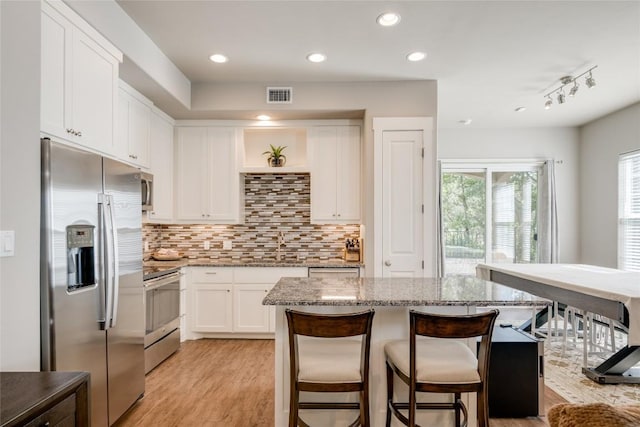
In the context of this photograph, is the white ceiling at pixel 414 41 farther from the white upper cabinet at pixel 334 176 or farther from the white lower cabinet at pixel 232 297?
the white lower cabinet at pixel 232 297

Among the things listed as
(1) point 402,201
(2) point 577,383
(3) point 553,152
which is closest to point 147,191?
(1) point 402,201

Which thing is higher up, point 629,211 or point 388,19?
point 388,19

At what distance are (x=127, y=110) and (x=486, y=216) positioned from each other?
5257 millimetres

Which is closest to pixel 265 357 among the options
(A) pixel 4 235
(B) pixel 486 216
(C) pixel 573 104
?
(A) pixel 4 235

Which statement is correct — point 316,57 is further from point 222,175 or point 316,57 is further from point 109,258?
point 109,258

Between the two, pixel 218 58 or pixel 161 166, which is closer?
pixel 218 58

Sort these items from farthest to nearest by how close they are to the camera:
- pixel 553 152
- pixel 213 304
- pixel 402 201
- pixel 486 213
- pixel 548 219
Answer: pixel 486 213, pixel 553 152, pixel 548 219, pixel 213 304, pixel 402 201

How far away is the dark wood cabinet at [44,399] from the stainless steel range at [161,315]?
69.7 inches

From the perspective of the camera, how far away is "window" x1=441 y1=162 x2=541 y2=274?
19.3ft

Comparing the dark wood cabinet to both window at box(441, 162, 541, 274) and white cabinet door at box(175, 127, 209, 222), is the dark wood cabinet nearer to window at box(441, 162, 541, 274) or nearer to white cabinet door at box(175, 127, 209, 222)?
white cabinet door at box(175, 127, 209, 222)

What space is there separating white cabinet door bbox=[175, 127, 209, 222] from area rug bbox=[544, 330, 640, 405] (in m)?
3.88

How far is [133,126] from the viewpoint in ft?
11.1

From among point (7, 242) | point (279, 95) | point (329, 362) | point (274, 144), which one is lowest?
point (329, 362)

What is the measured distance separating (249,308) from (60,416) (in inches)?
112
